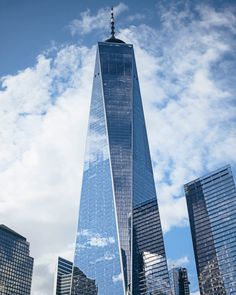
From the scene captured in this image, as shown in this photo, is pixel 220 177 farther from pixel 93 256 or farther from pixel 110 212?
pixel 93 256

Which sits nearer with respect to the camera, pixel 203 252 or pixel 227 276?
pixel 227 276

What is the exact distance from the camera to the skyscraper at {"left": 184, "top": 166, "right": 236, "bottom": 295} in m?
180

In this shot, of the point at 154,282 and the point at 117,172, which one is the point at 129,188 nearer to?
the point at 117,172

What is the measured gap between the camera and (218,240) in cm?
18725

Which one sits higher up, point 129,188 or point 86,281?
point 129,188

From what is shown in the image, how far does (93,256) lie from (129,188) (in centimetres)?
3487

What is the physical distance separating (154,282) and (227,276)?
3375 cm

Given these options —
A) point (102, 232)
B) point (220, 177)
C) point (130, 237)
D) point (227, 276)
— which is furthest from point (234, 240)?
→ point (102, 232)

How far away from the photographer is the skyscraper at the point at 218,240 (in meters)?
180

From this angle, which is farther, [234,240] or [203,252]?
[203,252]

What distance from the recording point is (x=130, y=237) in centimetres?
18588

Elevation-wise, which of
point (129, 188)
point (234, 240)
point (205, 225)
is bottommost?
point (234, 240)

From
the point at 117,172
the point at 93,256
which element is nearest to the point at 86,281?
the point at 93,256

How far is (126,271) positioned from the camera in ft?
589
